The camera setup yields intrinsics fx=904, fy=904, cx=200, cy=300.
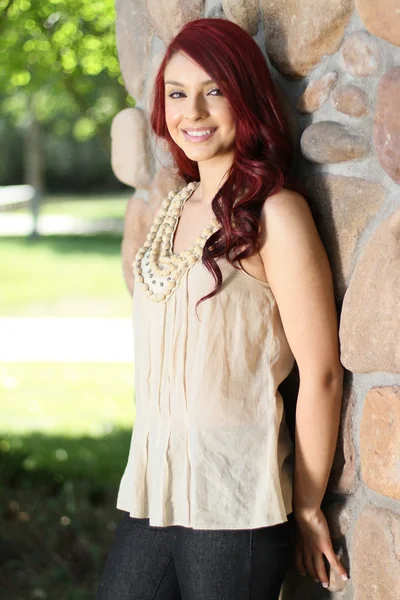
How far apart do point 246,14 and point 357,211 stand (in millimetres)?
510

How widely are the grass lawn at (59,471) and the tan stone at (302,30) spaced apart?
7.95 feet

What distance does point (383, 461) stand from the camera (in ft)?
5.35

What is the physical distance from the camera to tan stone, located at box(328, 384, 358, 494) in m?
1.75

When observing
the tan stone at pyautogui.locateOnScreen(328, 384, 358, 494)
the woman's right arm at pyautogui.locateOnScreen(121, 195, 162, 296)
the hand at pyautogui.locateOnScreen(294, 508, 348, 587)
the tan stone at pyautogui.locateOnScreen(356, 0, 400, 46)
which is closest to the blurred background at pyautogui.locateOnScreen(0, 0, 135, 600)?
the woman's right arm at pyautogui.locateOnScreen(121, 195, 162, 296)

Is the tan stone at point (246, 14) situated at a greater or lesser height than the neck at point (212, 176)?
greater

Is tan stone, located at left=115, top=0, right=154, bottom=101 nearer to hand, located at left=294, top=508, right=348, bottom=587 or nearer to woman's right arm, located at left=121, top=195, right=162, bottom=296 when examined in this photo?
woman's right arm, located at left=121, top=195, right=162, bottom=296

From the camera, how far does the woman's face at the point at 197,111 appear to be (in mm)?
1795

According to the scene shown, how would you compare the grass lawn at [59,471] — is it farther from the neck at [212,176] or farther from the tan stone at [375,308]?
the tan stone at [375,308]

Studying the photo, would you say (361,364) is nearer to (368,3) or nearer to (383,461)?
(383,461)

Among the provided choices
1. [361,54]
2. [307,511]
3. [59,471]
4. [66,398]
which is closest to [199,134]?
[361,54]

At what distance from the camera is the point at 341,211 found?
1714 mm

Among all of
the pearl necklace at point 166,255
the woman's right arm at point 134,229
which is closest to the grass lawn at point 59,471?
the woman's right arm at point 134,229

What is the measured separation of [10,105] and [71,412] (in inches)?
510

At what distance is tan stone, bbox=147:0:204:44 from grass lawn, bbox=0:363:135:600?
2.24 meters
